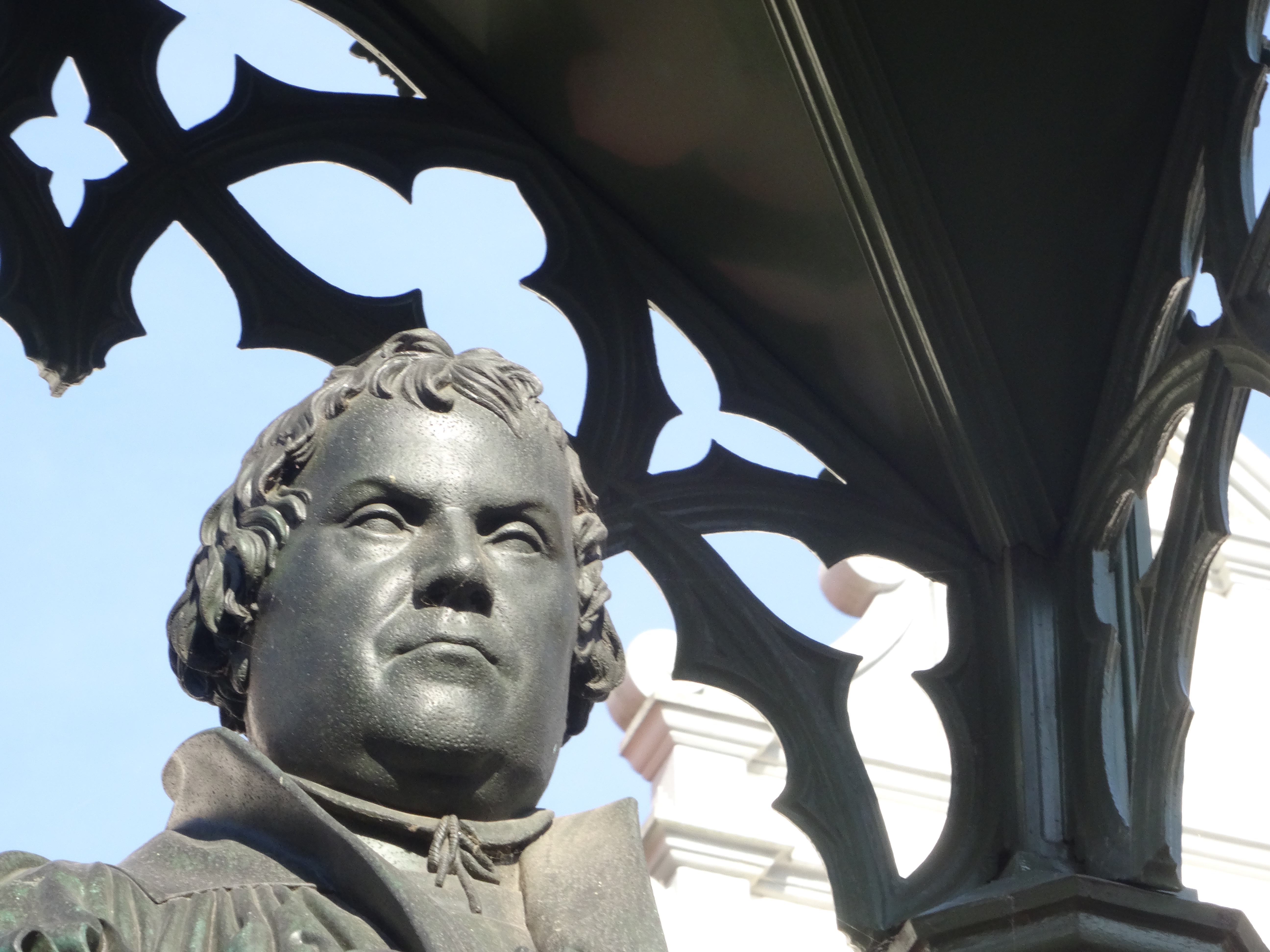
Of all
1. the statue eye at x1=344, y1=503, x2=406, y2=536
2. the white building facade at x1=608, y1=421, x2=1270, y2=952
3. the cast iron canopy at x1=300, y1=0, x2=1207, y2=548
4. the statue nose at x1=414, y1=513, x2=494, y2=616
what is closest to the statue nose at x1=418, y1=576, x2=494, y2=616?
the statue nose at x1=414, y1=513, x2=494, y2=616

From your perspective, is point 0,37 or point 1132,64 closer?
point 1132,64

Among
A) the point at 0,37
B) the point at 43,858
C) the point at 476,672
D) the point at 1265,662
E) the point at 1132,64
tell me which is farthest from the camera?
the point at 1265,662

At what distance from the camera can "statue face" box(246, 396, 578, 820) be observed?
3.09 m

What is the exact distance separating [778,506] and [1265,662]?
7253 millimetres

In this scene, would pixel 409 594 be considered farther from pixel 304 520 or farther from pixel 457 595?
pixel 304 520

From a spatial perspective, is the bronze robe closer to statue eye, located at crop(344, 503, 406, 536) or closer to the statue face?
the statue face

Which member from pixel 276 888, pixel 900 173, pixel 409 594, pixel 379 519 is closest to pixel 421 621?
pixel 409 594

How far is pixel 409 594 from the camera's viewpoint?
125 inches

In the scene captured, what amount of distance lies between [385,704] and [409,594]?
161 millimetres

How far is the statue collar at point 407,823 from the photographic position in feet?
10.0

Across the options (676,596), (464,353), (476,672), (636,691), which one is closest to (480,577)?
(476,672)

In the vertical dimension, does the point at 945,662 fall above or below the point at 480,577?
above

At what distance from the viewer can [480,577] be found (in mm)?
3178

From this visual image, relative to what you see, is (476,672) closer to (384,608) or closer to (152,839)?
(384,608)
